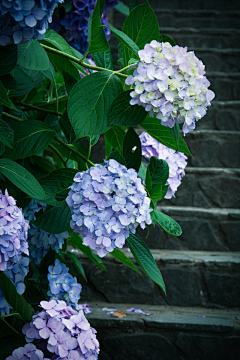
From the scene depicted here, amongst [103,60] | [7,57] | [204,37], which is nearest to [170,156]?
[103,60]

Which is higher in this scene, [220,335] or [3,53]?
[3,53]

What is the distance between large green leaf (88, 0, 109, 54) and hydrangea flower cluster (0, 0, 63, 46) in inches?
1.9

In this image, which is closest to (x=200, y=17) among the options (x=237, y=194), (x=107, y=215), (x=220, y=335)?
(x=237, y=194)

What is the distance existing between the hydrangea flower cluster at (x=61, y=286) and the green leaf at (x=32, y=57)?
379 millimetres

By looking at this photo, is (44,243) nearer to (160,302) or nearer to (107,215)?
(107,215)

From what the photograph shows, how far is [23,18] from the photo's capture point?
42 cm

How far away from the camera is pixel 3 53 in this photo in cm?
49

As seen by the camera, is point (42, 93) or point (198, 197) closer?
point (42, 93)

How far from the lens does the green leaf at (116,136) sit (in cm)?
65

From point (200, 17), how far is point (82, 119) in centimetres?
300

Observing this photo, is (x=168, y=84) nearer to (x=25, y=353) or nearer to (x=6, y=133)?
(x=6, y=133)

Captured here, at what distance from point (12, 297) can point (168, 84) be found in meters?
0.39

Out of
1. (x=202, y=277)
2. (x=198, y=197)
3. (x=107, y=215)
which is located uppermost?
(x=107, y=215)

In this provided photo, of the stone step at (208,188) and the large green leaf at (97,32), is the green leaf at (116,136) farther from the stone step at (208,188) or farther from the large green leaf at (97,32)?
the stone step at (208,188)
